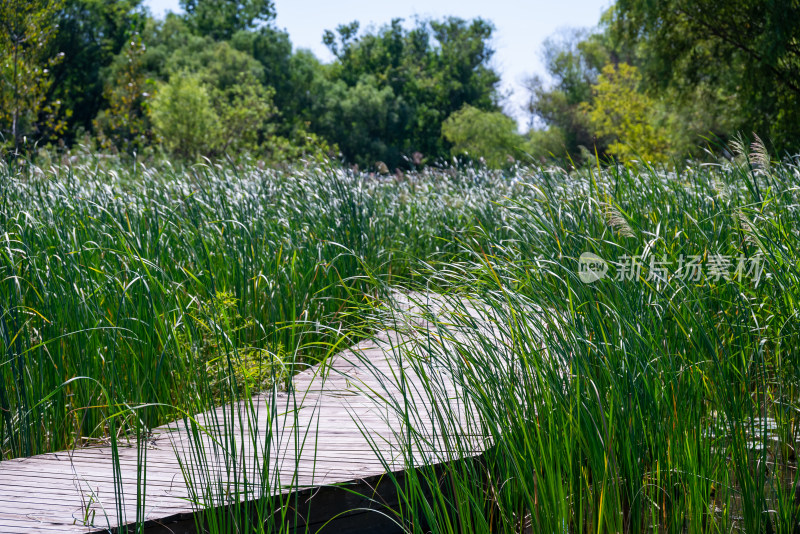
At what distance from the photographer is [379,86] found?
38594 millimetres

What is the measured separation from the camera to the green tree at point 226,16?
121 ft

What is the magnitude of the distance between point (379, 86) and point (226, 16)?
9218mm

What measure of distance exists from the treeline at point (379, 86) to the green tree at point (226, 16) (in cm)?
10

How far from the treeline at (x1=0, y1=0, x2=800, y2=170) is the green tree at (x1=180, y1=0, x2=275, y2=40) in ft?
0.32

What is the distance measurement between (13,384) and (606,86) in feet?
84.6

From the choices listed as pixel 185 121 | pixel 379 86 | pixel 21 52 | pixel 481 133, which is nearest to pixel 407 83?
Answer: pixel 379 86

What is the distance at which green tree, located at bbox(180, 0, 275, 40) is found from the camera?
36.9 m

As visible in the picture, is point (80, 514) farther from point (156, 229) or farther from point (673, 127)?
point (673, 127)

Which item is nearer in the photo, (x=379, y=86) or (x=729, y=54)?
(x=729, y=54)

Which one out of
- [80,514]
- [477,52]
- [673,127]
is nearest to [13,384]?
[80,514]

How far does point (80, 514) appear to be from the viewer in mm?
1944
